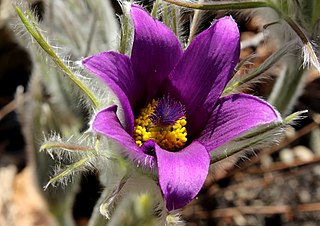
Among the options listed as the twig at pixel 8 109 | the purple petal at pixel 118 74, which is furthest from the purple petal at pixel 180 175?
the twig at pixel 8 109

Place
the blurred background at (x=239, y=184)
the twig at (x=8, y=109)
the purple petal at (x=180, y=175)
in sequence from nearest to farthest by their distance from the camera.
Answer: the purple petal at (x=180, y=175) → the blurred background at (x=239, y=184) → the twig at (x=8, y=109)

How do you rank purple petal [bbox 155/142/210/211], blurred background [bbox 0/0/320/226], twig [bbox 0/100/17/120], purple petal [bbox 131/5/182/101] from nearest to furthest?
1. purple petal [bbox 155/142/210/211]
2. purple petal [bbox 131/5/182/101]
3. blurred background [bbox 0/0/320/226]
4. twig [bbox 0/100/17/120]

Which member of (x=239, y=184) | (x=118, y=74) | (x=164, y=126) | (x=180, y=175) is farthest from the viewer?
(x=239, y=184)

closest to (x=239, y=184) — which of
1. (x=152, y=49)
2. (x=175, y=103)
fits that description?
(x=175, y=103)

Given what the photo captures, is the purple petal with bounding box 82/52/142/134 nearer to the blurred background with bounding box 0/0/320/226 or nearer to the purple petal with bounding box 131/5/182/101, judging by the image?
the purple petal with bounding box 131/5/182/101

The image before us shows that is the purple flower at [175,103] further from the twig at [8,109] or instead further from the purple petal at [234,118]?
the twig at [8,109]

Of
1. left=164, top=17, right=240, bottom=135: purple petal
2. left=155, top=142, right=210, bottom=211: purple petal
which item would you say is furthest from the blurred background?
left=155, top=142, right=210, bottom=211: purple petal

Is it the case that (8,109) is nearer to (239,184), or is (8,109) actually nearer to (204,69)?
(239,184)

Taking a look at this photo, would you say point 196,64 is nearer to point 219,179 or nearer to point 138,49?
point 138,49
